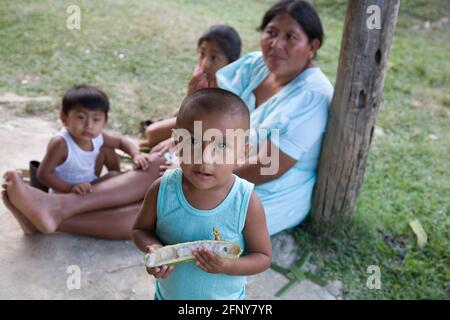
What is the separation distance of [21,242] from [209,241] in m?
1.58

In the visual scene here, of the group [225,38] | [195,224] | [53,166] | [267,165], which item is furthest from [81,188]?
[195,224]

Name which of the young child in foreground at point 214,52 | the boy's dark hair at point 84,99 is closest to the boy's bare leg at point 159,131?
the young child in foreground at point 214,52

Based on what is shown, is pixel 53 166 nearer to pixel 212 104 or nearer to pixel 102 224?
pixel 102 224

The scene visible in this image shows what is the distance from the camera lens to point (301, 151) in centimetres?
269

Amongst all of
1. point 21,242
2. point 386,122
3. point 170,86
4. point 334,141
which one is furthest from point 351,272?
point 170,86

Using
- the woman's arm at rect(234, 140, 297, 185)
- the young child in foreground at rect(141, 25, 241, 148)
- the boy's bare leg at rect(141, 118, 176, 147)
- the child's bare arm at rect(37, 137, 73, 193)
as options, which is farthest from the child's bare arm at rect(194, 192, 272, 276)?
the boy's bare leg at rect(141, 118, 176, 147)

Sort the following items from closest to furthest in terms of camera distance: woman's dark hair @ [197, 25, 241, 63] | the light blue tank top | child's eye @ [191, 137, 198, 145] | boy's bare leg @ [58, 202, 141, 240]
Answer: child's eye @ [191, 137, 198, 145] < the light blue tank top < boy's bare leg @ [58, 202, 141, 240] < woman's dark hair @ [197, 25, 241, 63]

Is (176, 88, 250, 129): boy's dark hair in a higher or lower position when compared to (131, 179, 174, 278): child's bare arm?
higher

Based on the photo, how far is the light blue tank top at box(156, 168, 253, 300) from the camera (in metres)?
1.57

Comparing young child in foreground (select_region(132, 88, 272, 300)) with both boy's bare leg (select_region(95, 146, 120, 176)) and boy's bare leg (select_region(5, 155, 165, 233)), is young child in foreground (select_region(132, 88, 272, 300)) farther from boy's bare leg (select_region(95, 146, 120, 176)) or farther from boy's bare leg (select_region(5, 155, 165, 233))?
boy's bare leg (select_region(95, 146, 120, 176))

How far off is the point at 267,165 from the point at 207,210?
1.17 metres

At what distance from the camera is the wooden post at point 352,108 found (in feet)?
8.42

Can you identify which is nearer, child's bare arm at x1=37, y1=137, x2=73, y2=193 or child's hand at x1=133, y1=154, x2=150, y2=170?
child's bare arm at x1=37, y1=137, x2=73, y2=193

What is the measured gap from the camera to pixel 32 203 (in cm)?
258
